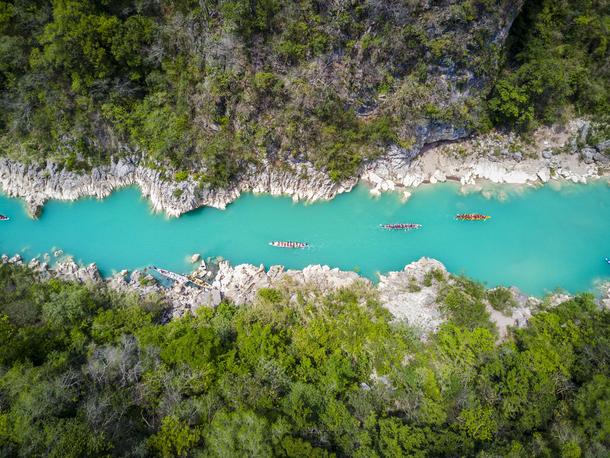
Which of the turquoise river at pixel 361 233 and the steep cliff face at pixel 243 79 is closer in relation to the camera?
the steep cliff face at pixel 243 79

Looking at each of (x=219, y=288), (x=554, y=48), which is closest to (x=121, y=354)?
(x=219, y=288)

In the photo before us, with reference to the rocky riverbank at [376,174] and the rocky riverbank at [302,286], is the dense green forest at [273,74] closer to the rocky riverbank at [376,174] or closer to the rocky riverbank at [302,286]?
the rocky riverbank at [376,174]

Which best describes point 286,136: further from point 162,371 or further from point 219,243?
point 162,371

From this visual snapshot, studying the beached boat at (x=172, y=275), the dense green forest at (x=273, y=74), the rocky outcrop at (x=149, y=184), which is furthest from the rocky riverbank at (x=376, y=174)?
the beached boat at (x=172, y=275)

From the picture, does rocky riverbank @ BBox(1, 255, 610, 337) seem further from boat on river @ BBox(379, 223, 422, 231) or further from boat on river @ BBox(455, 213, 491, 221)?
boat on river @ BBox(455, 213, 491, 221)

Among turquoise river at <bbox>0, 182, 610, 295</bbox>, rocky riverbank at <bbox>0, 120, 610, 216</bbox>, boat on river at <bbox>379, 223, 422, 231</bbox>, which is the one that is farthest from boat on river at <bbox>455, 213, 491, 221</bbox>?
boat on river at <bbox>379, 223, 422, 231</bbox>

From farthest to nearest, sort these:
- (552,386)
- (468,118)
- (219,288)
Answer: (468,118) → (219,288) → (552,386)
